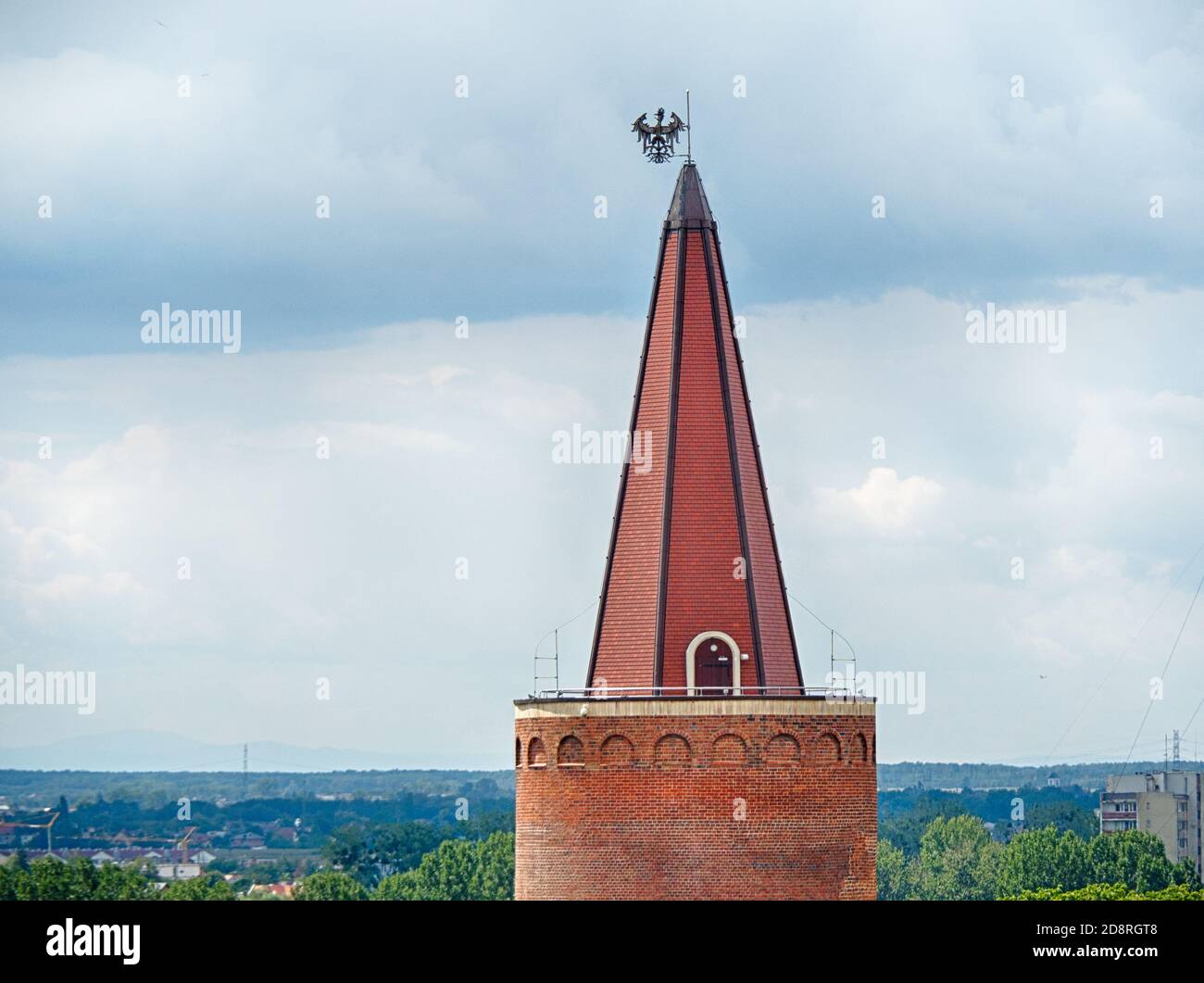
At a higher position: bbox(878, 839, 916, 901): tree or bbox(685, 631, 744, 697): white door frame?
bbox(685, 631, 744, 697): white door frame

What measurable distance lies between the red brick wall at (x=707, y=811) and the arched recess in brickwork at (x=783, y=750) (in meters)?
0.02

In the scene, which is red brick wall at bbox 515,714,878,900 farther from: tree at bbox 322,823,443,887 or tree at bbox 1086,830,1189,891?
tree at bbox 322,823,443,887

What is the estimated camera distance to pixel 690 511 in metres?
52.8

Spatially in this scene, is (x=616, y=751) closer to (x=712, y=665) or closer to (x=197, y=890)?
(x=712, y=665)

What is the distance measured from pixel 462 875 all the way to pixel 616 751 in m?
95.3

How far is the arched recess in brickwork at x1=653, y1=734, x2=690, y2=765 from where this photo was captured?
5112cm

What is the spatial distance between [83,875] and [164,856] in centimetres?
7891

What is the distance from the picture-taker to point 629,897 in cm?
5116

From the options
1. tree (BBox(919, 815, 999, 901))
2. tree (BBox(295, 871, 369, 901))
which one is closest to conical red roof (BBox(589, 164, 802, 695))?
tree (BBox(295, 871, 369, 901))

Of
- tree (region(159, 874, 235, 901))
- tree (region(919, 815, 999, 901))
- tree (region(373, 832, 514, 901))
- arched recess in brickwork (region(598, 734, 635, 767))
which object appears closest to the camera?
arched recess in brickwork (region(598, 734, 635, 767))

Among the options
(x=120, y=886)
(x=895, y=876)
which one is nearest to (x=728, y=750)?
(x=120, y=886)

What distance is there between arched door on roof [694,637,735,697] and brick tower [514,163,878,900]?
35 millimetres
